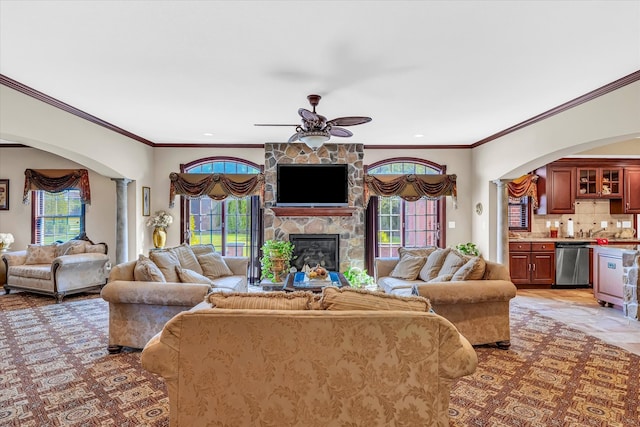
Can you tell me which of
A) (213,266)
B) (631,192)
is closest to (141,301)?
(213,266)

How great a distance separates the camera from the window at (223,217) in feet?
23.0

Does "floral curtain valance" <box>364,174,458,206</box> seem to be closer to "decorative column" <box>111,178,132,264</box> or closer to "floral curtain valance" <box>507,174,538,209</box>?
"floral curtain valance" <box>507,174,538,209</box>

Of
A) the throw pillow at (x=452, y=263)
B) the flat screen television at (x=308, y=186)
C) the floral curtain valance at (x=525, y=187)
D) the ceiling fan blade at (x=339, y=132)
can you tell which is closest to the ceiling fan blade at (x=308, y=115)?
the ceiling fan blade at (x=339, y=132)

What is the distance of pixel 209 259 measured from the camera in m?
5.06

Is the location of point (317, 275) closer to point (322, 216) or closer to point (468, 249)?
point (322, 216)

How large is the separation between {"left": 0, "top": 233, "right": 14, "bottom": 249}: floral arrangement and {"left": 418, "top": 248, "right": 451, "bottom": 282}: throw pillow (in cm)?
702

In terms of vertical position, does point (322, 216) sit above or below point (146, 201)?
below

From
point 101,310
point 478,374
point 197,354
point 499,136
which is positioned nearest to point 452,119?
point 499,136

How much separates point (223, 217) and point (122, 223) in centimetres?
176

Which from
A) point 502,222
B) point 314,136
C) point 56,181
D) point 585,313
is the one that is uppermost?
point 314,136

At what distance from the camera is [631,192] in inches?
273

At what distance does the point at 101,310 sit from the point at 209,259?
5.47ft

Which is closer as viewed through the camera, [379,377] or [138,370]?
[379,377]

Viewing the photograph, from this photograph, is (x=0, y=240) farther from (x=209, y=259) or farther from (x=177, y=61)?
(x=177, y=61)
